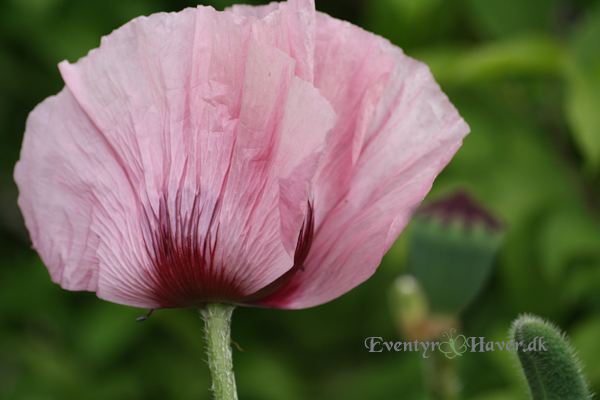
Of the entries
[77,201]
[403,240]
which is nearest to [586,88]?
[403,240]

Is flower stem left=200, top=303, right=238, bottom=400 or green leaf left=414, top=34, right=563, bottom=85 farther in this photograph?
green leaf left=414, top=34, right=563, bottom=85

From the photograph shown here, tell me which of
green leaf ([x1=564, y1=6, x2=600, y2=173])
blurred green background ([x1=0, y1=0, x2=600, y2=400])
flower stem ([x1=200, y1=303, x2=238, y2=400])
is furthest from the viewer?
blurred green background ([x1=0, y1=0, x2=600, y2=400])

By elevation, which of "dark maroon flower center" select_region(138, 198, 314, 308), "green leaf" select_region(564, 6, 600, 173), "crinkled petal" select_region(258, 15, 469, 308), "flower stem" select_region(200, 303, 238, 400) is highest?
"green leaf" select_region(564, 6, 600, 173)

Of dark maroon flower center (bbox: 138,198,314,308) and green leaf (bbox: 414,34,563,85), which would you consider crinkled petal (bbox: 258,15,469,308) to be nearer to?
dark maroon flower center (bbox: 138,198,314,308)

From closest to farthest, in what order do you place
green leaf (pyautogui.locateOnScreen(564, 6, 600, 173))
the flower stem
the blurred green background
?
1. the flower stem
2. green leaf (pyautogui.locateOnScreen(564, 6, 600, 173))
3. the blurred green background

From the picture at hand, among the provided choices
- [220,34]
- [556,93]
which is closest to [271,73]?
[220,34]

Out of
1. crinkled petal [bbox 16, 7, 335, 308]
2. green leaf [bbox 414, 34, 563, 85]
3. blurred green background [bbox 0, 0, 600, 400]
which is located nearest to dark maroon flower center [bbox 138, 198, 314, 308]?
crinkled petal [bbox 16, 7, 335, 308]

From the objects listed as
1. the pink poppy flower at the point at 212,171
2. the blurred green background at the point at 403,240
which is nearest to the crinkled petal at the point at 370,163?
the pink poppy flower at the point at 212,171
